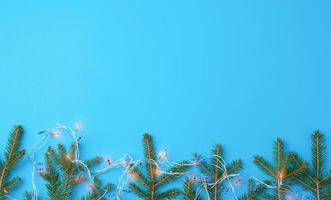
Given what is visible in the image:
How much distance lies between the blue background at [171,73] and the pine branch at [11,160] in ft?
0.14

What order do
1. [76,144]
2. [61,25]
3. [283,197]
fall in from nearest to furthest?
1. [283,197]
2. [76,144]
3. [61,25]

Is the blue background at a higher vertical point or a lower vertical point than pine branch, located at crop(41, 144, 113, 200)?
higher

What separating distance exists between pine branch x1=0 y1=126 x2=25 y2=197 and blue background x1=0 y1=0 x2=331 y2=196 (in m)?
0.04

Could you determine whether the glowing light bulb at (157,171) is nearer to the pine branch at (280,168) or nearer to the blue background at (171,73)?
the blue background at (171,73)

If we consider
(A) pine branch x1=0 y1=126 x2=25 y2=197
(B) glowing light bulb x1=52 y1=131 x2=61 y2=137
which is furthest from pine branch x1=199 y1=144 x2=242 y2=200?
(A) pine branch x1=0 y1=126 x2=25 y2=197

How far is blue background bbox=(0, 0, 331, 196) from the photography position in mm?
1435

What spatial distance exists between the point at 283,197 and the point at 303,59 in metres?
0.47

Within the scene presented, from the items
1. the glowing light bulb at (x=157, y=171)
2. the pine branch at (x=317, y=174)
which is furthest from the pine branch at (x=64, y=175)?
the pine branch at (x=317, y=174)

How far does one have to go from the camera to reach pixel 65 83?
150 centimetres

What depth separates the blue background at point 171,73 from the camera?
1435 millimetres

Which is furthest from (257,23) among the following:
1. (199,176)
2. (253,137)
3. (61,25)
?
(61,25)

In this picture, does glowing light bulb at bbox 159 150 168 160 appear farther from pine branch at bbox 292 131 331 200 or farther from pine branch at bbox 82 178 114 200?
pine branch at bbox 292 131 331 200

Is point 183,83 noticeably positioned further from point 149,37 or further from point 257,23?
point 257,23

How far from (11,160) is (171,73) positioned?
0.60m
